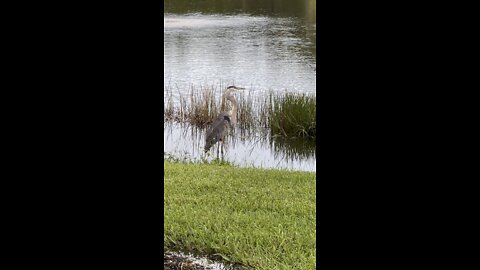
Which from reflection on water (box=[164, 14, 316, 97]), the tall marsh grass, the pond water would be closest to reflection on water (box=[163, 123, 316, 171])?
the pond water

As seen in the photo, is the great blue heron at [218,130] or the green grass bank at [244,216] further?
the great blue heron at [218,130]

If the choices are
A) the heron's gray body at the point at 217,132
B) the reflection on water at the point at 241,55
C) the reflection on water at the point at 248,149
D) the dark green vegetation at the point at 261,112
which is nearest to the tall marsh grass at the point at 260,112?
the dark green vegetation at the point at 261,112

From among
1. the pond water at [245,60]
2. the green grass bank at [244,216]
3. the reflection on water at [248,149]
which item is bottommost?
the reflection on water at [248,149]

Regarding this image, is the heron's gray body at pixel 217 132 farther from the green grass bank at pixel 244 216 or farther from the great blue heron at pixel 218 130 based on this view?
the green grass bank at pixel 244 216

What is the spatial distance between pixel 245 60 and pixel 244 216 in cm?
605

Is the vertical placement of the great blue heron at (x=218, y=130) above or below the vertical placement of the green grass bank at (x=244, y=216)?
above

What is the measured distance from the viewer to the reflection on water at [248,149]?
6227 mm

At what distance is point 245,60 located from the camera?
9672mm

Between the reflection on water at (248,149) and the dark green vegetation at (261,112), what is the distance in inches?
4.7

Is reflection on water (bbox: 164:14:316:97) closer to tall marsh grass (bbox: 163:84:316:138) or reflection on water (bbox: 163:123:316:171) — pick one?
tall marsh grass (bbox: 163:84:316:138)

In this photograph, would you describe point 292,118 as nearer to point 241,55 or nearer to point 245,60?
point 245,60

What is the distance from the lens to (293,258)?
10.6ft
